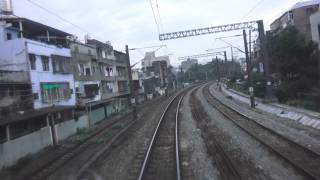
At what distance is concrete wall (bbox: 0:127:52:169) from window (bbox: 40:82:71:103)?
21.8 feet

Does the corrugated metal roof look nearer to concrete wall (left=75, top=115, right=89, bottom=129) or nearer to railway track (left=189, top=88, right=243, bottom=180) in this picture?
concrete wall (left=75, top=115, right=89, bottom=129)

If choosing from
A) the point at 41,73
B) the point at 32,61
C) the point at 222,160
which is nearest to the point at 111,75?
the point at 41,73

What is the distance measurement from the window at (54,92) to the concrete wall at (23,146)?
6.64 m

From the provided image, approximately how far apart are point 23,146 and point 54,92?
1286cm

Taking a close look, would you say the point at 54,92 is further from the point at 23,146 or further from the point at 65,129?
the point at 23,146

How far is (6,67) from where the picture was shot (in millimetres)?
30906

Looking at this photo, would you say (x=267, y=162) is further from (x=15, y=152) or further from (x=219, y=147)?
(x=15, y=152)

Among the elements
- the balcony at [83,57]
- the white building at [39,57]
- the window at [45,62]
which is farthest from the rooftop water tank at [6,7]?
the balcony at [83,57]

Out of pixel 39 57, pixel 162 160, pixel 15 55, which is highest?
pixel 15 55

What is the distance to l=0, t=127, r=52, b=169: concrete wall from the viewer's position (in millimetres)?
20719

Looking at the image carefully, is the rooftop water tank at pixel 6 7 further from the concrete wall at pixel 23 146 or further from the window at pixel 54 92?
the concrete wall at pixel 23 146

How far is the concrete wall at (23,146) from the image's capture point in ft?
68.0

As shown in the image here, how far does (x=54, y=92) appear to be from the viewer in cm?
3547

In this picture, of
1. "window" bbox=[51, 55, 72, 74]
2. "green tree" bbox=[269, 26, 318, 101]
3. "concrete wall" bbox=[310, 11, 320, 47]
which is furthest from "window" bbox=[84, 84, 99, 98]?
"concrete wall" bbox=[310, 11, 320, 47]
